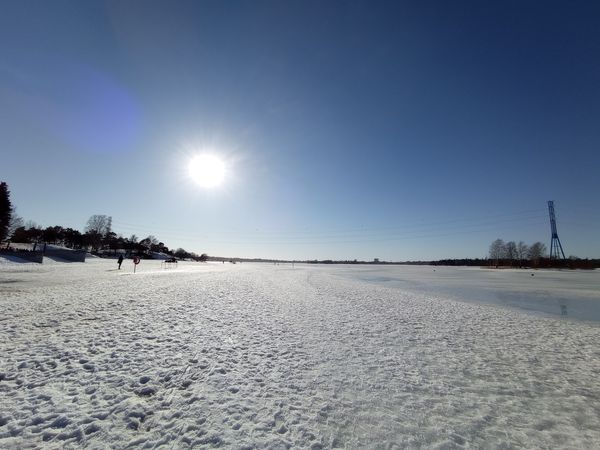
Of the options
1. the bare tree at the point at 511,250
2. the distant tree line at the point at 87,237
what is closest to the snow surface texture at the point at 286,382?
the distant tree line at the point at 87,237

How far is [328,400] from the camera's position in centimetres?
588

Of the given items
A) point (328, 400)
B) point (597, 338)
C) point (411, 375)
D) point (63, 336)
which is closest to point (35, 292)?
point (63, 336)

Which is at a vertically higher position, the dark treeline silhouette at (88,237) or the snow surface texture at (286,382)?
the dark treeline silhouette at (88,237)

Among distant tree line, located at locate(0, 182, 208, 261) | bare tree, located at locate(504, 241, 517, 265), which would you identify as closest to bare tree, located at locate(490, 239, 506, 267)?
bare tree, located at locate(504, 241, 517, 265)

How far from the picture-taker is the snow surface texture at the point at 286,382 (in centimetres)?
470

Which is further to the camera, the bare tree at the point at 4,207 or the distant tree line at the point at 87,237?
the distant tree line at the point at 87,237

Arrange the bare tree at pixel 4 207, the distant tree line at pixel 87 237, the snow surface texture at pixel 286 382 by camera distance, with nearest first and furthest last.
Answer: the snow surface texture at pixel 286 382, the bare tree at pixel 4 207, the distant tree line at pixel 87 237

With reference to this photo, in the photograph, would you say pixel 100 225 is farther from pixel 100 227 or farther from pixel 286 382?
pixel 286 382

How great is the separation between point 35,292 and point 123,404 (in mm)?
16758

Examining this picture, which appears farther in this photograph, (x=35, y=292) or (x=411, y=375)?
(x=35, y=292)

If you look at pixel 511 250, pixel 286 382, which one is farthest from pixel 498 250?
pixel 286 382

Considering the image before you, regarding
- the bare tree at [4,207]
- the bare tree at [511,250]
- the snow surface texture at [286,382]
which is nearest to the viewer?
the snow surface texture at [286,382]

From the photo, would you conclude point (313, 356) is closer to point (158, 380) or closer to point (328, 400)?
point (328, 400)

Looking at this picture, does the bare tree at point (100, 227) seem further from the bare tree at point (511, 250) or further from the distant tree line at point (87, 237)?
the bare tree at point (511, 250)
